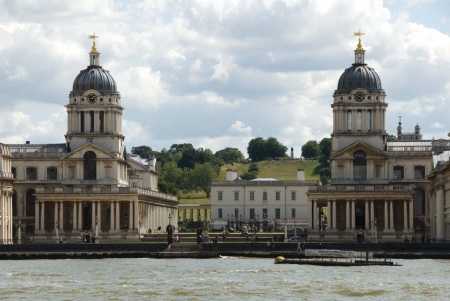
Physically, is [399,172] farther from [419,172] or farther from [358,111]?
[358,111]

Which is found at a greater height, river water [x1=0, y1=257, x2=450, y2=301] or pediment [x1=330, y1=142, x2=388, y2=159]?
pediment [x1=330, y1=142, x2=388, y2=159]

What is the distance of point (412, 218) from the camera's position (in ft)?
608

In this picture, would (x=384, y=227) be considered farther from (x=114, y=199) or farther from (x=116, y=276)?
(x=116, y=276)

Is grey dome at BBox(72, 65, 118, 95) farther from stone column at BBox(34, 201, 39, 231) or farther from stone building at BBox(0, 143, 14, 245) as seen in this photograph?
stone building at BBox(0, 143, 14, 245)

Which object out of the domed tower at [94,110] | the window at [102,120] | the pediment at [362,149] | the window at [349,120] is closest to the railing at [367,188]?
the pediment at [362,149]

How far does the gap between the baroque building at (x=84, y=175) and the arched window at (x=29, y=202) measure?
1.3 inches

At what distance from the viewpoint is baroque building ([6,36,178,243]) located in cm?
18975

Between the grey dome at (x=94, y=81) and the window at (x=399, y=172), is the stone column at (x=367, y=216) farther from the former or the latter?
the grey dome at (x=94, y=81)

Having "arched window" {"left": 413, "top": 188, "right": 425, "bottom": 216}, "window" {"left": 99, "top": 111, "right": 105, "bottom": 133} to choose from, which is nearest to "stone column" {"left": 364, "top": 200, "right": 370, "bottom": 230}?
"arched window" {"left": 413, "top": 188, "right": 425, "bottom": 216}

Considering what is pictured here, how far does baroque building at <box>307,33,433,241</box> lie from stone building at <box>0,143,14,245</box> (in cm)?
3311

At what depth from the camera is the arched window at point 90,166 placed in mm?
193875

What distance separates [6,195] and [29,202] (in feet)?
60.4

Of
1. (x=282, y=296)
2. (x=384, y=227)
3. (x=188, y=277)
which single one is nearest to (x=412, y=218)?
(x=384, y=227)

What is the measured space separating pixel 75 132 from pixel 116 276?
73.3 metres
